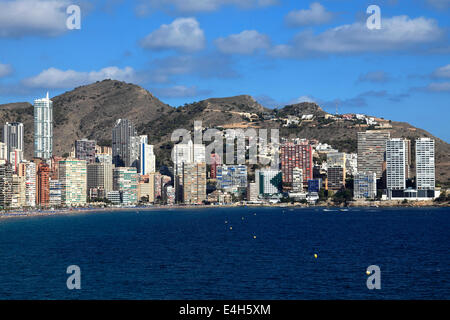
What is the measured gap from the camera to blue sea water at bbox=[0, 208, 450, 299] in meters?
47.6

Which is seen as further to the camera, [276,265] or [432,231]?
[432,231]

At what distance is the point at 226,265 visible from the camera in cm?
6172

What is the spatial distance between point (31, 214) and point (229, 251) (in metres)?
128

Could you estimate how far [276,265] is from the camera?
61.6m

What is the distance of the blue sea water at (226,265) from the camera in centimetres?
4756
